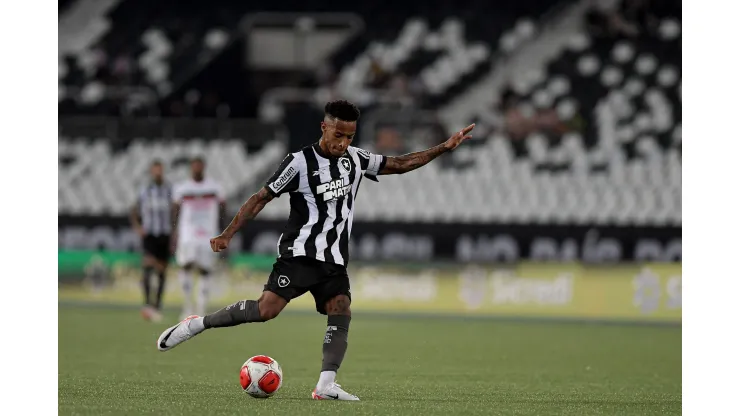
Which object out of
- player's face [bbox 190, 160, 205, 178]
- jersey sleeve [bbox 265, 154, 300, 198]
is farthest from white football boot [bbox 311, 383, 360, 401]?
player's face [bbox 190, 160, 205, 178]

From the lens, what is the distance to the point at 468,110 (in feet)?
83.9

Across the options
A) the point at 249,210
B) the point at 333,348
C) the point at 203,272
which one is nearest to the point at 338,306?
the point at 333,348

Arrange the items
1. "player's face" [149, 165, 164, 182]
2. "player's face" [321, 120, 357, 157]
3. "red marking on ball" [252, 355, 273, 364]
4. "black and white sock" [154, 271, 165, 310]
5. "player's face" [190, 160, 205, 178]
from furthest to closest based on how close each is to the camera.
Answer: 1. "black and white sock" [154, 271, 165, 310]
2. "player's face" [149, 165, 164, 182]
3. "player's face" [190, 160, 205, 178]
4. "red marking on ball" [252, 355, 273, 364]
5. "player's face" [321, 120, 357, 157]

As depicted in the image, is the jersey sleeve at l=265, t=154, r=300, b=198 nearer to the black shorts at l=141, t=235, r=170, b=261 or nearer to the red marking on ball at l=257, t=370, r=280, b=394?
the red marking on ball at l=257, t=370, r=280, b=394

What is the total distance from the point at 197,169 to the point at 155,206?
124 cm

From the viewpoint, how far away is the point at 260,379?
7.80m

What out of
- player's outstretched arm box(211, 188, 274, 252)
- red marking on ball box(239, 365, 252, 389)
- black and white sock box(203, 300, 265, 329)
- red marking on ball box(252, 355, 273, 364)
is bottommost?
red marking on ball box(239, 365, 252, 389)

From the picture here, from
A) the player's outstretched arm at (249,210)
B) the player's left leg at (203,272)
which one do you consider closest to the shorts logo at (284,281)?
the player's outstretched arm at (249,210)

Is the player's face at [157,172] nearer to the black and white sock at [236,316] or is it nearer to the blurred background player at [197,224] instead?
→ the blurred background player at [197,224]

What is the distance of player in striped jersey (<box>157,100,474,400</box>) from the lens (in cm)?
771

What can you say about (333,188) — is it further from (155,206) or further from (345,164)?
(155,206)

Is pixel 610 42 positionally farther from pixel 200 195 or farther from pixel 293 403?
pixel 293 403

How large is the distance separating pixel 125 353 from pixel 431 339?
389cm

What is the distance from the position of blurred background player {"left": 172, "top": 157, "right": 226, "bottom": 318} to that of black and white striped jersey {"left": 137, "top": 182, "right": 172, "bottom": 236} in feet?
1.00
